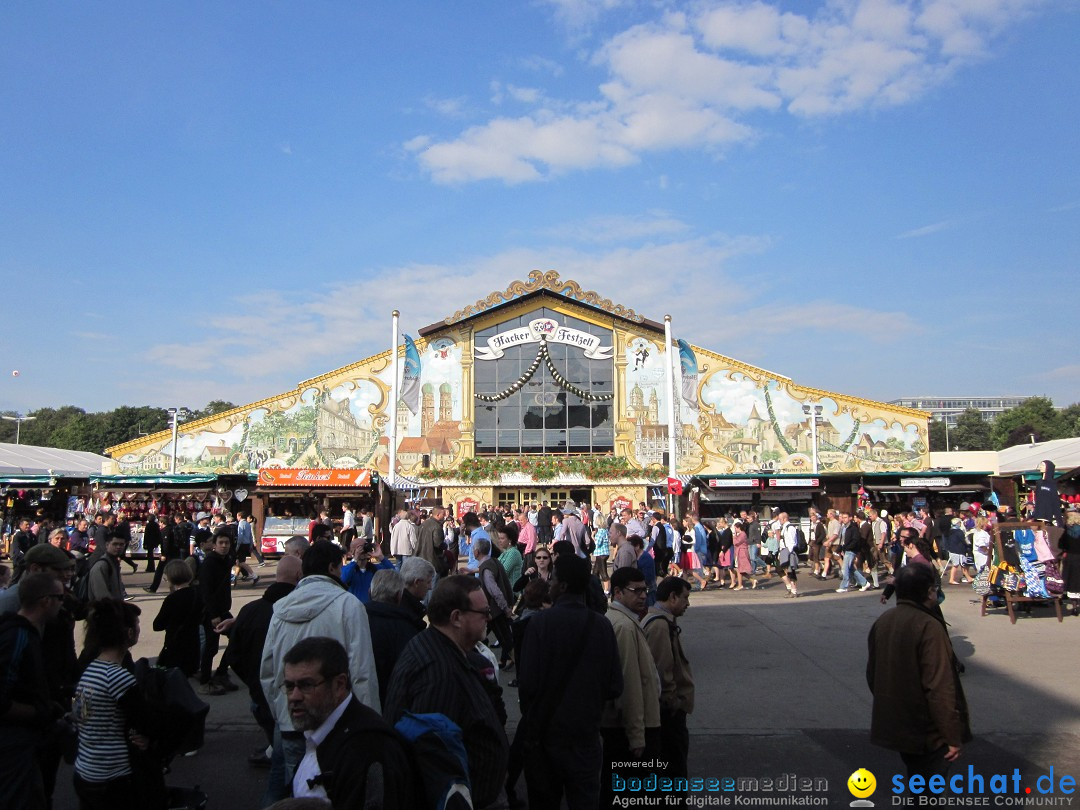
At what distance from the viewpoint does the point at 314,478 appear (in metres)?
30.0

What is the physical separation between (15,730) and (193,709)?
845 millimetres

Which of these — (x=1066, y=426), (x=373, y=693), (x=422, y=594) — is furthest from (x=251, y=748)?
(x=1066, y=426)

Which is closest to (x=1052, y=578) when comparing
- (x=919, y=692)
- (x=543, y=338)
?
(x=919, y=692)

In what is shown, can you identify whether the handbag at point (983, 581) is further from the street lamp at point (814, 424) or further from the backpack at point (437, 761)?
the street lamp at point (814, 424)

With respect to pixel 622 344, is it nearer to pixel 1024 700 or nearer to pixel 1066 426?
pixel 1024 700

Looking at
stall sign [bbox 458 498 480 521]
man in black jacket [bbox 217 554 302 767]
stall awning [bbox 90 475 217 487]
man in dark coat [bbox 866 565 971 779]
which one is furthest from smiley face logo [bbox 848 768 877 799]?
stall awning [bbox 90 475 217 487]

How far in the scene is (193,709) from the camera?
163 inches

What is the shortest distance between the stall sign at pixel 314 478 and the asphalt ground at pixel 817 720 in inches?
640

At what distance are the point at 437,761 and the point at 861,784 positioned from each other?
14.1 feet

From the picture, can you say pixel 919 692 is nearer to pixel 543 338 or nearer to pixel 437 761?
pixel 437 761

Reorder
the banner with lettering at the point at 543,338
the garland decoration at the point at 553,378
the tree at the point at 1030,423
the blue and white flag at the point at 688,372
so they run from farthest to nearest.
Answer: the tree at the point at 1030,423 → the banner with lettering at the point at 543,338 → the garland decoration at the point at 553,378 → the blue and white flag at the point at 688,372

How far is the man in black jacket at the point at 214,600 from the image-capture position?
29.7 ft

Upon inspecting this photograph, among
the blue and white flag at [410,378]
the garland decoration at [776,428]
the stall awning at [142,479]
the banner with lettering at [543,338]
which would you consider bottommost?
the stall awning at [142,479]

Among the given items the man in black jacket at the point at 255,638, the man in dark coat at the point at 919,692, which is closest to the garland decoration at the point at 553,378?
the man in black jacket at the point at 255,638
